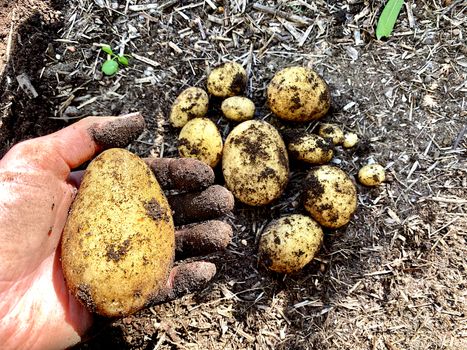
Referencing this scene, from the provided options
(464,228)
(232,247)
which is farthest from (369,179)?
(232,247)

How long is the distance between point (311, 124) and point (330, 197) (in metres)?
0.61

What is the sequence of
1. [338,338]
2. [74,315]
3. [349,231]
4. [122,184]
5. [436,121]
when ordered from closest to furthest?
[122,184] → [74,315] → [338,338] → [349,231] → [436,121]

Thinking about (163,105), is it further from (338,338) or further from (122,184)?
(338,338)

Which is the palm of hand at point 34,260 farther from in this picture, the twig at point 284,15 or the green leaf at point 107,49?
the twig at point 284,15

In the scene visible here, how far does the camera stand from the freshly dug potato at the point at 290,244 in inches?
106

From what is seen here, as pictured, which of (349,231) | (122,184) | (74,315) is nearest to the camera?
(122,184)

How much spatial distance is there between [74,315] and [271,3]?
245 centimetres

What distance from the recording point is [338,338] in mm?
2770

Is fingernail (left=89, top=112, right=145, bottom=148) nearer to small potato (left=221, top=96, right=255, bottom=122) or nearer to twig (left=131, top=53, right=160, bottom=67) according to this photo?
small potato (left=221, top=96, right=255, bottom=122)

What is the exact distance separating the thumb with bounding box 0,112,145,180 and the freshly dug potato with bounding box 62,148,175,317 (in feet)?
0.92

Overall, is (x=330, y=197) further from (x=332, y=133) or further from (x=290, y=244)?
(x=332, y=133)

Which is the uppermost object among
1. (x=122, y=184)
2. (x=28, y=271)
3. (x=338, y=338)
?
(x=122, y=184)

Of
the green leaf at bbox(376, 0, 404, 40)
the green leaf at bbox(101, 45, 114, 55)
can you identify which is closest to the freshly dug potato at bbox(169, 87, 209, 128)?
the green leaf at bbox(101, 45, 114, 55)

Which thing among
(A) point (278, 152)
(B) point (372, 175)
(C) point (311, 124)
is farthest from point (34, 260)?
(B) point (372, 175)
